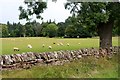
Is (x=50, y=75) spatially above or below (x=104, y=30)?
below

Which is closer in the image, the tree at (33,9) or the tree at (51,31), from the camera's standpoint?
the tree at (33,9)

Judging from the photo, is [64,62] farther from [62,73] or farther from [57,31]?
[57,31]

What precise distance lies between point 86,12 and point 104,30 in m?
4.05

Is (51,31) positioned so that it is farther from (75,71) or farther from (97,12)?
(75,71)

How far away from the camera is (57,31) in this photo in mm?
83562

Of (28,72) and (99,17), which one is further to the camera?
(99,17)

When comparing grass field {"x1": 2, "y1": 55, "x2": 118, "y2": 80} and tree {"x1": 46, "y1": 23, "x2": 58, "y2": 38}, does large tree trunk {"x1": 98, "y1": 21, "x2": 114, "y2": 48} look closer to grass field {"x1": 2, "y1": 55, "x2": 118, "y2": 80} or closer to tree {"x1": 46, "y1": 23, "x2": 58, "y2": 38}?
grass field {"x1": 2, "y1": 55, "x2": 118, "y2": 80}

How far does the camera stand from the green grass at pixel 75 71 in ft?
31.0

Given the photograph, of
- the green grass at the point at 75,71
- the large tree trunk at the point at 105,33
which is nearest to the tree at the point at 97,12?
the large tree trunk at the point at 105,33

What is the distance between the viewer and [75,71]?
34.8 ft

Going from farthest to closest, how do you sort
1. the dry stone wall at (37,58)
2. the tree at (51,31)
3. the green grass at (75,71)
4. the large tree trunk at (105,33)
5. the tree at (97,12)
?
the tree at (51,31)
the large tree trunk at (105,33)
the tree at (97,12)
the dry stone wall at (37,58)
the green grass at (75,71)

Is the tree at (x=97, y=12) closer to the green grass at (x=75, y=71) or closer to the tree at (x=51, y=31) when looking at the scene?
the green grass at (x=75, y=71)

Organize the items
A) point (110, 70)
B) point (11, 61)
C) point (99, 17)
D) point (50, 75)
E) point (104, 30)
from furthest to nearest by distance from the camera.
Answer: point (104, 30)
point (99, 17)
point (110, 70)
point (11, 61)
point (50, 75)

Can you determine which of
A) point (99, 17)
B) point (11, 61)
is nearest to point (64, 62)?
point (11, 61)
